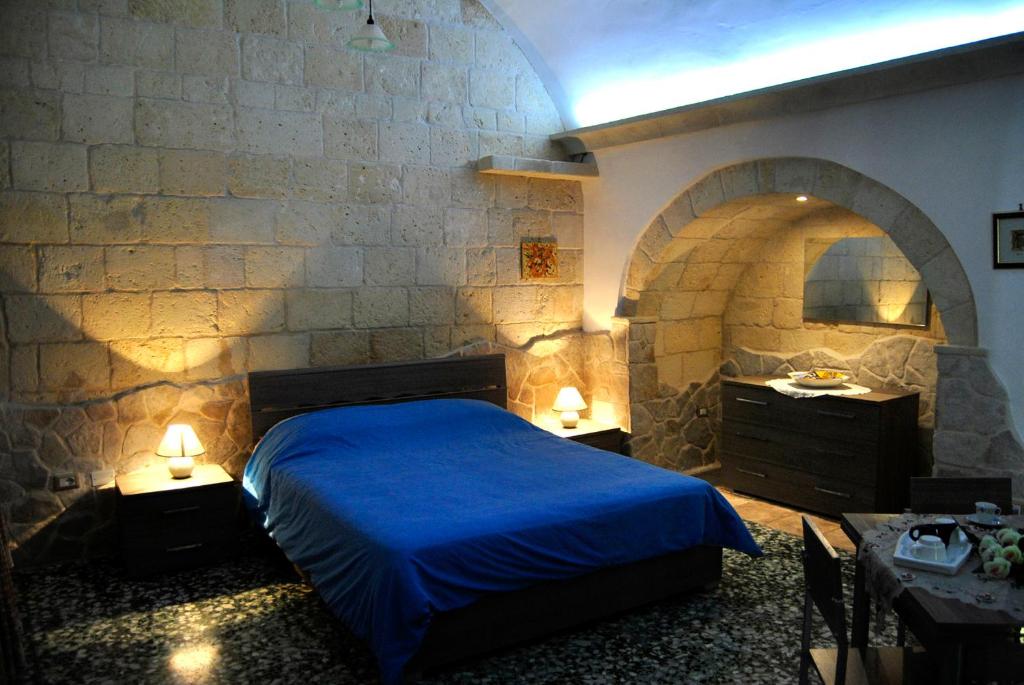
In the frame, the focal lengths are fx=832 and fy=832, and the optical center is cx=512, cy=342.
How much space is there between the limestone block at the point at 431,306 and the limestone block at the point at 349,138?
2.95 feet

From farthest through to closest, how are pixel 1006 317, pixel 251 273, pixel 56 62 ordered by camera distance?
pixel 251 273 → pixel 56 62 → pixel 1006 317

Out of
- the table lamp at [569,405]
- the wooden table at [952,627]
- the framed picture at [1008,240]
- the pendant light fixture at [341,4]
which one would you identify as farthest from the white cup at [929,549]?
the table lamp at [569,405]

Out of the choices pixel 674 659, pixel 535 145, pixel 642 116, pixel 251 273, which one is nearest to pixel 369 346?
pixel 251 273

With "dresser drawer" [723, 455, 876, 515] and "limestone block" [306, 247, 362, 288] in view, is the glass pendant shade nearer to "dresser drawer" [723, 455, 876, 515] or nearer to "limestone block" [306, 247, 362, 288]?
"limestone block" [306, 247, 362, 288]

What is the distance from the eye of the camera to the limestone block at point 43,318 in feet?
13.9

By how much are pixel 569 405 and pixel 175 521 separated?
8.42ft

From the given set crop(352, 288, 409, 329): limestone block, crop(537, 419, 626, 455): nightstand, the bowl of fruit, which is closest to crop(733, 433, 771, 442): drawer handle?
the bowl of fruit

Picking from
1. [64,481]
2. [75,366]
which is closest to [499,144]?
[75,366]

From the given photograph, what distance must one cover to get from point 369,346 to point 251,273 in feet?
2.78

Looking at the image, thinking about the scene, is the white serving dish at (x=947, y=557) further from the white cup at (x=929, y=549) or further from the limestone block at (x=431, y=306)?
the limestone block at (x=431, y=306)

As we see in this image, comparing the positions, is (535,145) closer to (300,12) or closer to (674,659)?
(300,12)

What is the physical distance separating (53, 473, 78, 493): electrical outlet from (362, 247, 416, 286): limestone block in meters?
1.95

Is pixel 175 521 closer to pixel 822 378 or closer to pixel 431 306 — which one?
pixel 431 306

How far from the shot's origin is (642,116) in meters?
5.14
